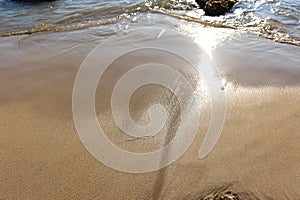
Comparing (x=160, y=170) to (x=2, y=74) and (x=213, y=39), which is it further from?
(x=213, y=39)

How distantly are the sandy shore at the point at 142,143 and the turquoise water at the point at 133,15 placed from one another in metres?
2.03

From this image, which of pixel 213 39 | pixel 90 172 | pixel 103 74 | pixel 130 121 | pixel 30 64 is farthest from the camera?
pixel 213 39

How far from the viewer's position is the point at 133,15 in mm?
6699

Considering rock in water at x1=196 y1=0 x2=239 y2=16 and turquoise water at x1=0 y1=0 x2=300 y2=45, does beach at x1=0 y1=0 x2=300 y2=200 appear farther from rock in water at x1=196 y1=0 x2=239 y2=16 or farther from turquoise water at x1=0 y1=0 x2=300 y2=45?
rock in water at x1=196 y1=0 x2=239 y2=16

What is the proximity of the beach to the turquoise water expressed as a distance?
4.96 ft

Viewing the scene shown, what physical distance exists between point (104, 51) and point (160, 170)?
2735 mm

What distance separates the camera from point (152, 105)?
3141mm

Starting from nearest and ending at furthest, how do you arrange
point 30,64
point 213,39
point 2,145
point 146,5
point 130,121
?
1. point 2,145
2. point 130,121
3. point 30,64
4. point 213,39
5. point 146,5

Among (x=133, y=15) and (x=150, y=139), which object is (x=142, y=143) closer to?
(x=150, y=139)

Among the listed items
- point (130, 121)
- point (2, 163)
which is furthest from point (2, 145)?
point (130, 121)

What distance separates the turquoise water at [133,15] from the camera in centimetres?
577

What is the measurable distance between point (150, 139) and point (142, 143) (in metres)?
0.10

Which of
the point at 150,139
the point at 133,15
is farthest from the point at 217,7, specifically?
the point at 150,139

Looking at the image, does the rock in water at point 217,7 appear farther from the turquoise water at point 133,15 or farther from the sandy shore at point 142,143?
the sandy shore at point 142,143
